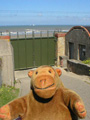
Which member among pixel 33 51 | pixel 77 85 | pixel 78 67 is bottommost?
pixel 77 85

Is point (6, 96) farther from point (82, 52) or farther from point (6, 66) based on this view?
point (82, 52)

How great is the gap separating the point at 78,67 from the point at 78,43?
2437 mm

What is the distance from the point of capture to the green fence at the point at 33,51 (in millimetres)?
13891

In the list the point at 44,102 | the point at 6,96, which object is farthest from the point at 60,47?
the point at 44,102

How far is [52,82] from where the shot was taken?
3412 millimetres

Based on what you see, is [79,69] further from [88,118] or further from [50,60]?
[88,118]

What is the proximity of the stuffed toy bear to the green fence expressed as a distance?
34.2ft

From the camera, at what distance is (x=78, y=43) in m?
13.2

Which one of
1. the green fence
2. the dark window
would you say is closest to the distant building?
the dark window

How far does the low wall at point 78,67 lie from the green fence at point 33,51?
2.68 m

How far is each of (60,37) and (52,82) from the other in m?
11.7

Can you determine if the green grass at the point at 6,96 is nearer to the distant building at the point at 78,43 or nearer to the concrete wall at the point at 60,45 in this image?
the distant building at the point at 78,43

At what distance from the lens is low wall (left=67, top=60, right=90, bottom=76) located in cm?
1053

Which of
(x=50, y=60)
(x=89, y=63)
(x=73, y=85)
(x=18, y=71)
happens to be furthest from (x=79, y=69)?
(x=18, y=71)
